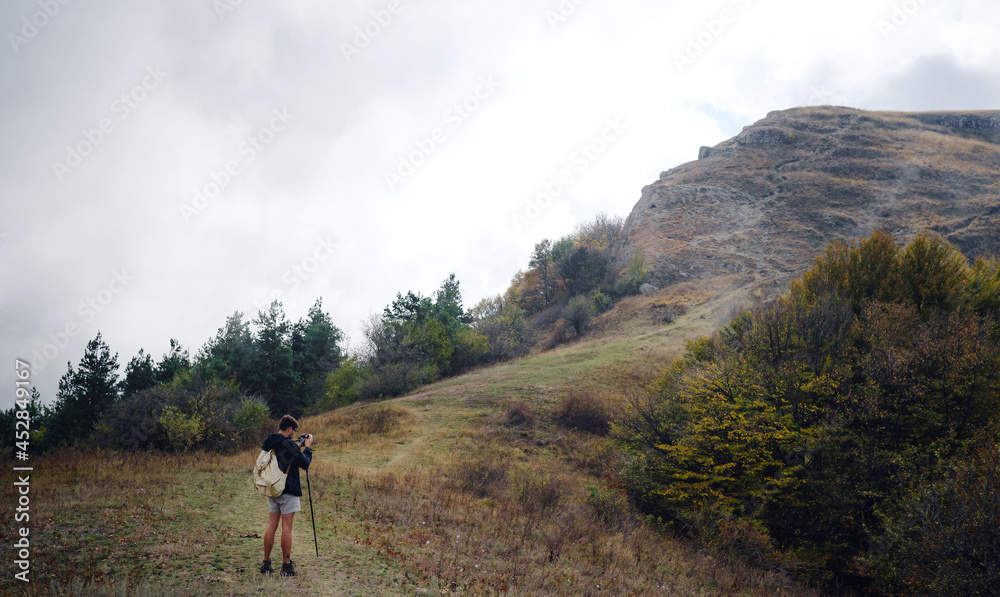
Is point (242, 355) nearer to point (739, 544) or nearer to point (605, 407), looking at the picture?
point (605, 407)

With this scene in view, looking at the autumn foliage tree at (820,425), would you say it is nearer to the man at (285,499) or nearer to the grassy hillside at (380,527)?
the grassy hillside at (380,527)

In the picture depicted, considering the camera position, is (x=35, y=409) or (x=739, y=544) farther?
(x=35, y=409)

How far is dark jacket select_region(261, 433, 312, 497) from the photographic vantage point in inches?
283

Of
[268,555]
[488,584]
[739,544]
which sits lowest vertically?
[739,544]

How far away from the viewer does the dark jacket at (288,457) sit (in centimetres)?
718

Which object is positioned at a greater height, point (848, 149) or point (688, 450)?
point (848, 149)

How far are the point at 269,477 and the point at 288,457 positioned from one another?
14.5 inches

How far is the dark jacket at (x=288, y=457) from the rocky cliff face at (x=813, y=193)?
54.7 metres

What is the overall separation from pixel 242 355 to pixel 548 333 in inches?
1287

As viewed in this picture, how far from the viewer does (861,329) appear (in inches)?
755

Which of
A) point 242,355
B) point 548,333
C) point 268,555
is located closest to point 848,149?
point 548,333

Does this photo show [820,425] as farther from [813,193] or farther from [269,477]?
[813,193]

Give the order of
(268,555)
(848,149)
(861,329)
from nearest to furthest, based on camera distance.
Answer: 1. (268,555)
2. (861,329)
3. (848,149)

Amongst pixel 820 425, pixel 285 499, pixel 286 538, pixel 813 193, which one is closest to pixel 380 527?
pixel 286 538
